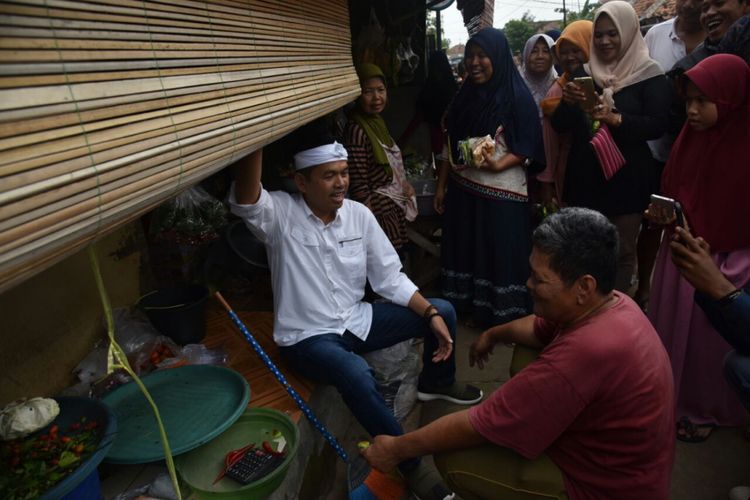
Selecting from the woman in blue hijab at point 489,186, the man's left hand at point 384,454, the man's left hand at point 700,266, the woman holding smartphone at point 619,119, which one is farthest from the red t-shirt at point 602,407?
the woman in blue hijab at point 489,186

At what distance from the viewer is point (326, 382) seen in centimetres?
241

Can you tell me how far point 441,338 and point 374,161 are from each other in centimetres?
152

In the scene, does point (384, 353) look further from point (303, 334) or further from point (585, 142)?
point (585, 142)

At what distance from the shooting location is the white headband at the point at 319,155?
7.81ft

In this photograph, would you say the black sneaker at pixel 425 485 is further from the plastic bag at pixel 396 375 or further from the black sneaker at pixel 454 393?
the black sneaker at pixel 454 393

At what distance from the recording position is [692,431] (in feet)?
8.94

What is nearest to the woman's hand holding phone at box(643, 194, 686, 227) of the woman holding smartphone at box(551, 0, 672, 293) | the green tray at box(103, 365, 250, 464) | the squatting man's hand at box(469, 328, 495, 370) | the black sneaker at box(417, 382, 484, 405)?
the woman holding smartphone at box(551, 0, 672, 293)

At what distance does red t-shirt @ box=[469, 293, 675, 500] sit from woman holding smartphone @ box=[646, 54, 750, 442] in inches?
27.7

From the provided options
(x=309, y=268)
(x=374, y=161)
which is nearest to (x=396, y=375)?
(x=309, y=268)

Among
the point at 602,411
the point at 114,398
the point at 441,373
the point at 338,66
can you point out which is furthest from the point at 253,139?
the point at 441,373

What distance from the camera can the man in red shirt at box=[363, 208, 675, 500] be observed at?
1496 millimetres

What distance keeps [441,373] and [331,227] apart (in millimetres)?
1192

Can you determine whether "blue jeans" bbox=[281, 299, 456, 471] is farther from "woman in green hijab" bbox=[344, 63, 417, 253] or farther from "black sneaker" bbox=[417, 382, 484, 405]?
"woman in green hijab" bbox=[344, 63, 417, 253]

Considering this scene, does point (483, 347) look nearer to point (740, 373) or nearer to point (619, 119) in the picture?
point (740, 373)
